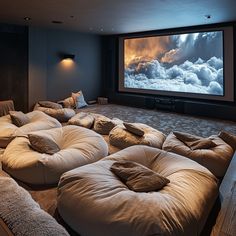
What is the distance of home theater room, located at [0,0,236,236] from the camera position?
1.76 metres

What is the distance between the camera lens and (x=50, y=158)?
2.56 meters

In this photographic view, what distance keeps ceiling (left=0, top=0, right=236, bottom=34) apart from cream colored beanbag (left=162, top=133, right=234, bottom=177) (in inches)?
90.5

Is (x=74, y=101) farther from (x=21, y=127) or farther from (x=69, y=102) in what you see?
(x=21, y=127)

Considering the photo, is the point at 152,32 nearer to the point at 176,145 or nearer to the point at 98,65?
the point at 98,65

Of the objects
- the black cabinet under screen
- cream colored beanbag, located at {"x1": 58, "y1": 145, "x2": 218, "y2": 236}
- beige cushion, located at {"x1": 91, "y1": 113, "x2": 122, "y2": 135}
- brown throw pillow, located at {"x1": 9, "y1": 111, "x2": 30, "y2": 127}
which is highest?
the black cabinet under screen

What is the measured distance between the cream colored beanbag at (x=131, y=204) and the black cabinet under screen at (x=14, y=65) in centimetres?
524

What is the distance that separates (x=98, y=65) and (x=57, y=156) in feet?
21.5

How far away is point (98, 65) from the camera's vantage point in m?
8.81

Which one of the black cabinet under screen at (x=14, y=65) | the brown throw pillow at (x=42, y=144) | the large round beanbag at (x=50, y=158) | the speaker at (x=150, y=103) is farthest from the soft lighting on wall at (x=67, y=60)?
the brown throw pillow at (x=42, y=144)

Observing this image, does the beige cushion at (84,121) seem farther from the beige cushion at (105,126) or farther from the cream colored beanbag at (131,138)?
the cream colored beanbag at (131,138)

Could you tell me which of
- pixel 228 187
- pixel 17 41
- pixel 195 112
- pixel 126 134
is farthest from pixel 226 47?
pixel 17 41

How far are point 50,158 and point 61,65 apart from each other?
558 cm

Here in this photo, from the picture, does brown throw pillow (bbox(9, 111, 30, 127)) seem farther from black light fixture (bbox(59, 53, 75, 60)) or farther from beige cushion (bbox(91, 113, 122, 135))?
black light fixture (bbox(59, 53, 75, 60))

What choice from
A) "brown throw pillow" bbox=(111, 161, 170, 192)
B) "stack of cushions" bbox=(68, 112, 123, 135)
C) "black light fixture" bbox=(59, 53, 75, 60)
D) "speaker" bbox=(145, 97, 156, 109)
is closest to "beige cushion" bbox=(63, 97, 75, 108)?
"black light fixture" bbox=(59, 53, 75, 60)
